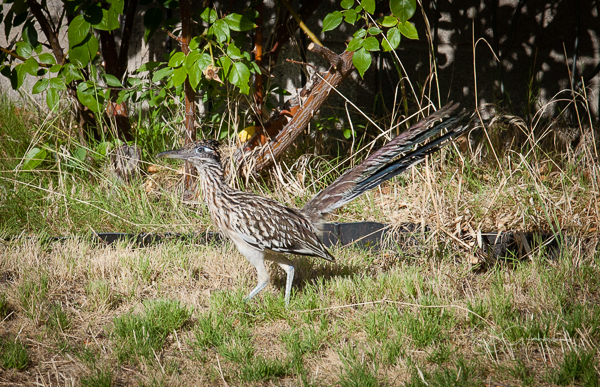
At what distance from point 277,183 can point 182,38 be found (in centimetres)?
156

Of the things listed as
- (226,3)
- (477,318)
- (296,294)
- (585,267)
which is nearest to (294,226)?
(296,294)

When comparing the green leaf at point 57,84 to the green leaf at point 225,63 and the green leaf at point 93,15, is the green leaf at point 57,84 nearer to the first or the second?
the green leaf at point 93,15

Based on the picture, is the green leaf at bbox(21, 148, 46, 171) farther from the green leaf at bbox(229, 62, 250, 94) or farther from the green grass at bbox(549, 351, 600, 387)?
the green grass at bbox(549, 351, 600, 387)

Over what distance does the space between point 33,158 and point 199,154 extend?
7.26ft

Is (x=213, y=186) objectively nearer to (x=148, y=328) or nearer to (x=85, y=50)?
(x=148, y=328)

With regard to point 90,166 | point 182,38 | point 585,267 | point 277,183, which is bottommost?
point 585,267

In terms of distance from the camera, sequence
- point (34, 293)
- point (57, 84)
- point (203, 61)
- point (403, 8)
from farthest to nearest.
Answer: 1. point (57, 84)
2. point (203, 61)
3. point (403, 8)
4. point (34, 293)

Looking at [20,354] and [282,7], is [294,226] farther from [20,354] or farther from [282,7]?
[282,7]

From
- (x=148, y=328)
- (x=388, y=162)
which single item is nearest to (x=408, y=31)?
(x=388, y=162)

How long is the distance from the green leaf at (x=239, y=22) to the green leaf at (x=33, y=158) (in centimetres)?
222

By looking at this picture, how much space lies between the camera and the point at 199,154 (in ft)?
12.0

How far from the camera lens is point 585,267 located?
357 cm

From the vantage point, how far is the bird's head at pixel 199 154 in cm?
364

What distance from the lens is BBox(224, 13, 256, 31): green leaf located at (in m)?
4.09
